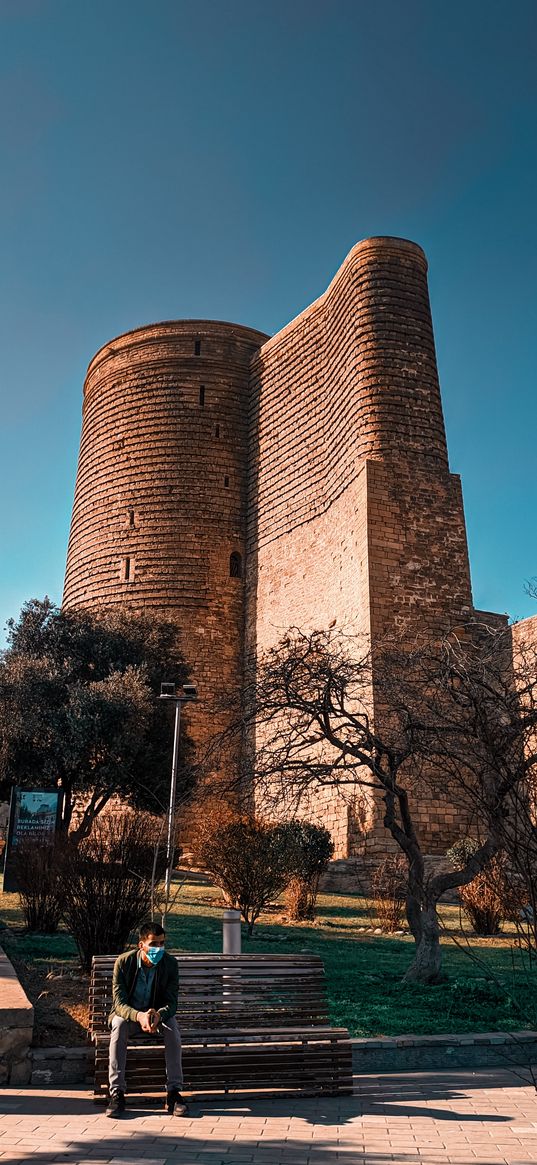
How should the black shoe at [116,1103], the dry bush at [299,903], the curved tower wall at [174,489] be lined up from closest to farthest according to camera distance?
the black shoe at [116,1103] → the dry bush at [299,903] → the curved tower wall at [174,489]

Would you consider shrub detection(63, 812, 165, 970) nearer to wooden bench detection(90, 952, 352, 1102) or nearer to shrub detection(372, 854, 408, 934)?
wooden bench detection(90, 952, 352, 1102)

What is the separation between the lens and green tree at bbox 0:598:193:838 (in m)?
17.5

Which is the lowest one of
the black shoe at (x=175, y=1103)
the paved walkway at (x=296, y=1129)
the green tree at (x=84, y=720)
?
the paved walkway at (x=296, y=1129)

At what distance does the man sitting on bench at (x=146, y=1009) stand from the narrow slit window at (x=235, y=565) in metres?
21.3

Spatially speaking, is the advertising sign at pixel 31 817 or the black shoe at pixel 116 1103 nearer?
the black shoe at pixel 116 1103

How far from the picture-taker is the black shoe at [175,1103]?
4301mm

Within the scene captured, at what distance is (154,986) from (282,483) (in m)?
20.7

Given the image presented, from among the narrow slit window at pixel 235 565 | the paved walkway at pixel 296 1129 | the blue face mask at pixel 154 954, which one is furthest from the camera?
the narrow slit window at pixel 235 565

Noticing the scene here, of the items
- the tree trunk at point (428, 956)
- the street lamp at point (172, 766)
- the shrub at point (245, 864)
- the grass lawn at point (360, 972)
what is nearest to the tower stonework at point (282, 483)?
the street lamp at point (172, 766)

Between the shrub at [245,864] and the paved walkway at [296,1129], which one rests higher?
the shrub at [245,864]

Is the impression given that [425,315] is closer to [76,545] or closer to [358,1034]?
[76,545]

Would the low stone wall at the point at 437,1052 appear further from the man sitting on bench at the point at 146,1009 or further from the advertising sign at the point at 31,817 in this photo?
the advertising sign at the point at 31,817

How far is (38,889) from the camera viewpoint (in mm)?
9672

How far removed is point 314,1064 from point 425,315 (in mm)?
19196
